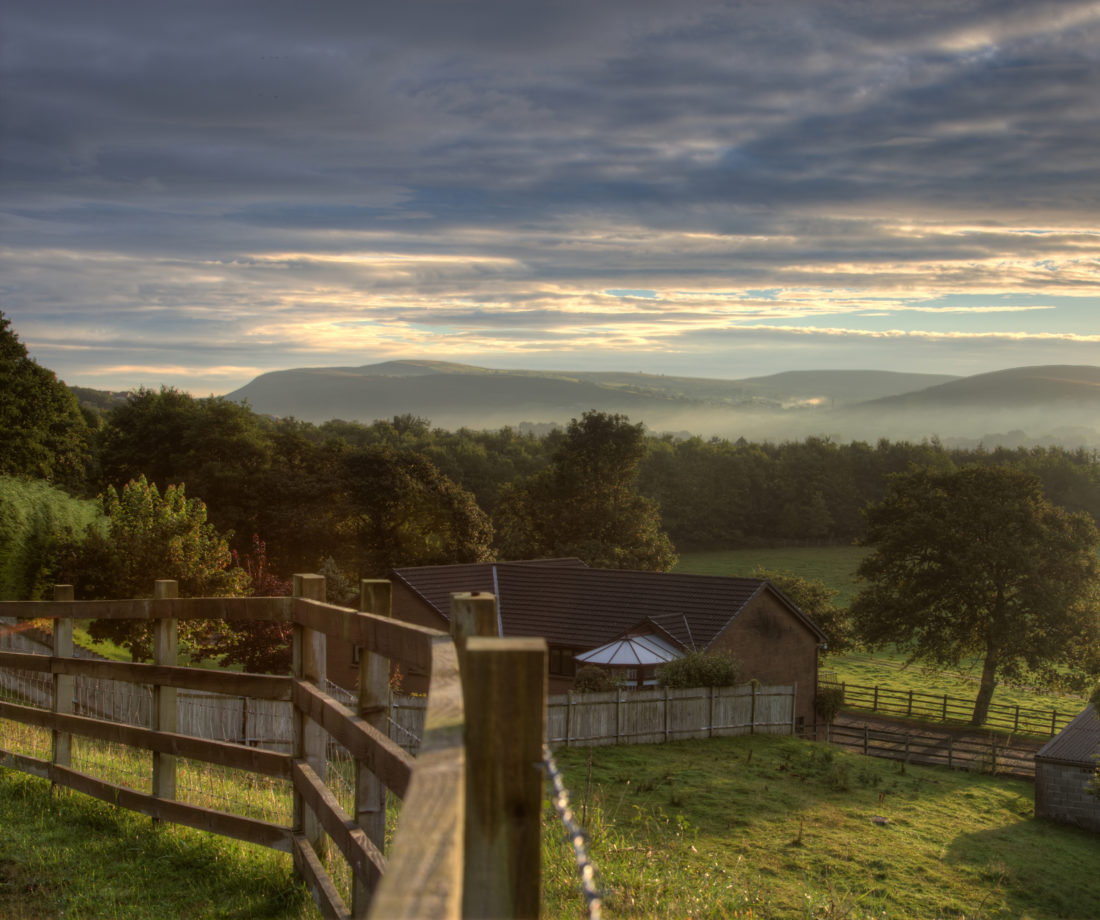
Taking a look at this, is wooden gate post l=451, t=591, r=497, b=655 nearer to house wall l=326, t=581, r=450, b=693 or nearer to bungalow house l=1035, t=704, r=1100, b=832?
bungalow house l=1035, t=704, r=1100, b=832

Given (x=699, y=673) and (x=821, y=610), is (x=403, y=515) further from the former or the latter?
(x=699, y=673)

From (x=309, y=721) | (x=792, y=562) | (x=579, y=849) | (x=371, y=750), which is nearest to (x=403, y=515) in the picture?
(x=792, y=562)

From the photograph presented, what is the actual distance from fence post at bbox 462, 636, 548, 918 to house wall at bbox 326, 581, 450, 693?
3105cm

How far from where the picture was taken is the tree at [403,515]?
51.5 meters

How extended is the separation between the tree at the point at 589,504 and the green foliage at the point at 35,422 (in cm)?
2403

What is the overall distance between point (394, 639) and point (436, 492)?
48584 mm

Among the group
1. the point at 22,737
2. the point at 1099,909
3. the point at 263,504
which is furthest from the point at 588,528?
the point at 22,737

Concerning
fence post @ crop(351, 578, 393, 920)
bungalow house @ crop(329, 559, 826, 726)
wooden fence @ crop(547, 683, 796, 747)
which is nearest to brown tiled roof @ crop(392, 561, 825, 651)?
bungalow house @ crop(329, 559, 826, 726)

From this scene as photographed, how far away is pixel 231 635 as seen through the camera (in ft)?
89.5

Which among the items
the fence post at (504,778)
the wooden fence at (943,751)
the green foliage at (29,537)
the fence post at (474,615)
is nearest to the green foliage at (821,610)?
the wooden fence at (943,751)

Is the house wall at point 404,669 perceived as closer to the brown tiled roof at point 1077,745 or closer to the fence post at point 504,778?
the brown tiled roof at point 1077,745

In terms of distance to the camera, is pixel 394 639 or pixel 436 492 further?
pixel 436 492

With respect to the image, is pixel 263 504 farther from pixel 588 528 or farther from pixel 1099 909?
pixel 1099 909

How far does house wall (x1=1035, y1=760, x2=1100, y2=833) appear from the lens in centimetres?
2467
